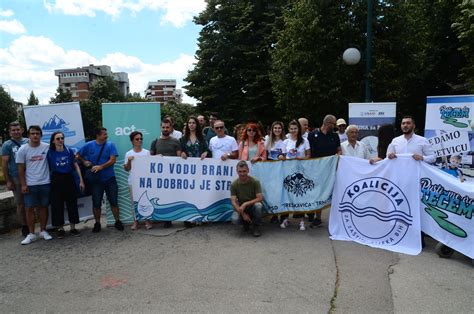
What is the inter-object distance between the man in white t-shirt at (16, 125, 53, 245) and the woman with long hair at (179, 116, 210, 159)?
7.63ft

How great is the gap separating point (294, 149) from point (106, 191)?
11.1 feet

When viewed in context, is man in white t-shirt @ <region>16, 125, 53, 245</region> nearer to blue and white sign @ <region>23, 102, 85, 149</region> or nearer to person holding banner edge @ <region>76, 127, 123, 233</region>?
person holding banner edge @ <region>76, 127, 123, 233</region>

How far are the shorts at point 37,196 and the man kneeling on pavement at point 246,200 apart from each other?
3.00 metres

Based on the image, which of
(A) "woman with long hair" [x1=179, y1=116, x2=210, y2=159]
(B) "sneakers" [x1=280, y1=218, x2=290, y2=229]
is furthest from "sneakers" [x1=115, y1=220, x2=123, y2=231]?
(B) "sneakers" [x1=280, y1=218, x2=290, y2=229]

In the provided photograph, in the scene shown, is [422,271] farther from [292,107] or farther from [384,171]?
[292,107]

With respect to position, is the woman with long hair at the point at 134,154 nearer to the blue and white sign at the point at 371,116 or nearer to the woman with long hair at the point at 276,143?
the woman with long hair at the point at 276,143

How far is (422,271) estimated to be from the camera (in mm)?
4668

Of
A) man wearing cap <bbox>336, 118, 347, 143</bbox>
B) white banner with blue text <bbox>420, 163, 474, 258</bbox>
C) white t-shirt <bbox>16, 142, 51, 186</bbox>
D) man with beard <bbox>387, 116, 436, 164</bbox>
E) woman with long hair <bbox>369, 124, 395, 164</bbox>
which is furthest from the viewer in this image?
man wearing cap <bbox>336, 118, 347, 143</bbox>

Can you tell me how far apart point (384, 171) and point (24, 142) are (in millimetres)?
5831

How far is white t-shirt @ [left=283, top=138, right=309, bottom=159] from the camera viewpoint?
6.74 metres

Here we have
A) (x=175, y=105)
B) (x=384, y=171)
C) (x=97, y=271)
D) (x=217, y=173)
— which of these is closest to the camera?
(x=97, y=271)

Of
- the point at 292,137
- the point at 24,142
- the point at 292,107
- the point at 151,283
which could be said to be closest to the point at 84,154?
the point at 24,142

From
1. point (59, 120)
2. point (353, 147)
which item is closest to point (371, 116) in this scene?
point (353, 147)

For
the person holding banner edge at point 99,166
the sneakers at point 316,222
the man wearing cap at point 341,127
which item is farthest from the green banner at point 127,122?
the man wearing cap at point 341,127
